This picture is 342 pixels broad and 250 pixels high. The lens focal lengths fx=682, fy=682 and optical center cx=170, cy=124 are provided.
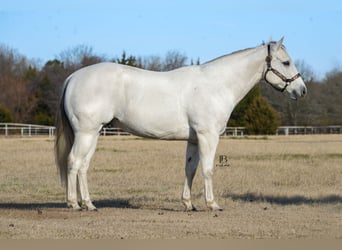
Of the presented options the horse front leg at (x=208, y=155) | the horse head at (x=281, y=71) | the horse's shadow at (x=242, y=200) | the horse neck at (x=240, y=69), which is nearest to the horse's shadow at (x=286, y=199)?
the horse's shadow at (x=242, y=200)

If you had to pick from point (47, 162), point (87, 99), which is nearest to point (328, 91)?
point (47, 162)

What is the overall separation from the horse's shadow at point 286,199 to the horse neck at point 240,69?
8.38 feet

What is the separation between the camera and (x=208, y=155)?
11945 millimetres

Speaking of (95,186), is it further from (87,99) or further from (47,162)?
(47,162)

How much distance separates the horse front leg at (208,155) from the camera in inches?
467

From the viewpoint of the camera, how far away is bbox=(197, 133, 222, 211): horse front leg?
11.9 m

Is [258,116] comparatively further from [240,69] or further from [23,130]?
[240,69]

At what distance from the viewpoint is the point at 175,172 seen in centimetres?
2166

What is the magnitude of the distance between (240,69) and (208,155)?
1756 millimetres

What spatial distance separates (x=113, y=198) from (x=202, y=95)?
389 centimetres

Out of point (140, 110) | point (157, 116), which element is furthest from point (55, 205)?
point (157, 116)

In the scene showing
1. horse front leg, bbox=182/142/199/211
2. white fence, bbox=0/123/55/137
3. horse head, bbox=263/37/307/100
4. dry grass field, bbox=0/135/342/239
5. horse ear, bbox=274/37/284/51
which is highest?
horse ear, bbox=274/37/284/51

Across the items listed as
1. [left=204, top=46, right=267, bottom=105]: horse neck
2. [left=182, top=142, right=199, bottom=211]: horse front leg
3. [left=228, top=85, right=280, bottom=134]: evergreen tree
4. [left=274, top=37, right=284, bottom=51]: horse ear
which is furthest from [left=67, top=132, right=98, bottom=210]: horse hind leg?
[left=228, top=85, right=280, bottom=134]: evergreen tree

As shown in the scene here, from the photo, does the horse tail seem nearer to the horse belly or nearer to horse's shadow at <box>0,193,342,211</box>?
horse's shadow at <box>0,193,342,211</box>
